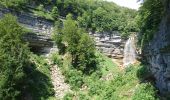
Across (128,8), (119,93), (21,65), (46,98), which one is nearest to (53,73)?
(46,98)

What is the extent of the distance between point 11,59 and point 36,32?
637 inches

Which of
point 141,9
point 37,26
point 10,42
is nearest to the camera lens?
point 10,42

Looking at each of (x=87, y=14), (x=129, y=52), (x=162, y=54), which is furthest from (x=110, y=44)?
(x=162, y=54)

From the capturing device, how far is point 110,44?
6059 centimetres

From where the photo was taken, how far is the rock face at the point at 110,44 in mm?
59281

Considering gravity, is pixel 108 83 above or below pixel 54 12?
below

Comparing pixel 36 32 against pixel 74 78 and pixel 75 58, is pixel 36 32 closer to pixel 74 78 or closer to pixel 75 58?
pixel 75 58

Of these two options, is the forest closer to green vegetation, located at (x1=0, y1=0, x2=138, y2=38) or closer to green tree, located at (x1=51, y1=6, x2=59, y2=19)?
green vegetation, located at (x1=0, y1=0, x2=138, y2=38)

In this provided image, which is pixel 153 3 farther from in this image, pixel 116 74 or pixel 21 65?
pixel 21 65

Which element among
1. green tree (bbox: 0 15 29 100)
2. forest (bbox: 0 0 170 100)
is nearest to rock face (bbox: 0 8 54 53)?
forest (bbox: 0 0 170 100)

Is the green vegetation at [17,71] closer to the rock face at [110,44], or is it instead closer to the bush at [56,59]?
the bush at [56,59]

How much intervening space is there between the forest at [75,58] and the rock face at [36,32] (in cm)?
65

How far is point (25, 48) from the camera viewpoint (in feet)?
140

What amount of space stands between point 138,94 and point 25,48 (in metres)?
15.5
